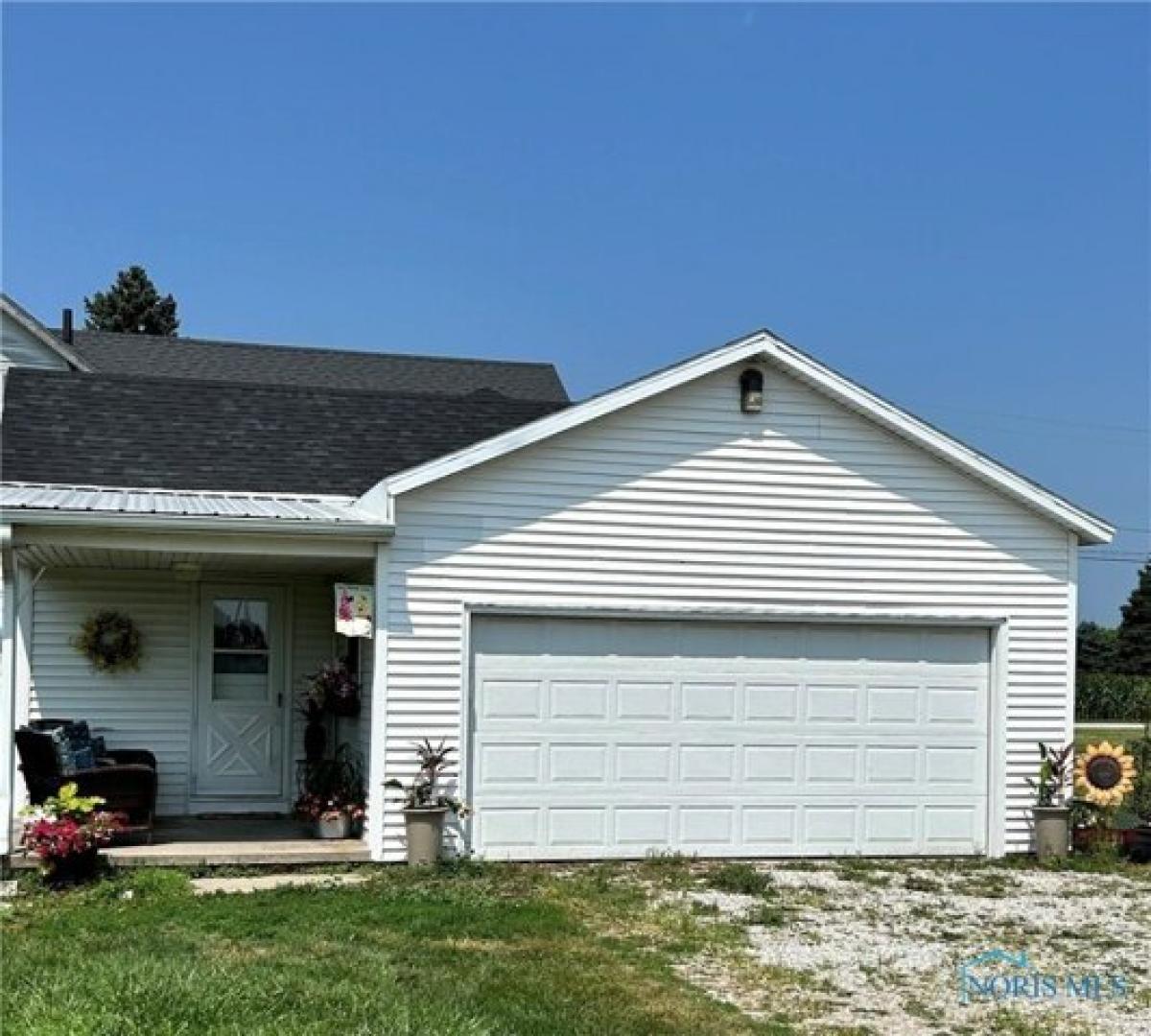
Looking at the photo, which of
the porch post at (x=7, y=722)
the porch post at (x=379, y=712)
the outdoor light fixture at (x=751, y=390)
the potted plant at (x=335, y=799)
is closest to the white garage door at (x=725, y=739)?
the porch post at (x=379, y=712)

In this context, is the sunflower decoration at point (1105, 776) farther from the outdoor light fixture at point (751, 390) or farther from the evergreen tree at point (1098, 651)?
the evergreen tree at point (1098, 651)

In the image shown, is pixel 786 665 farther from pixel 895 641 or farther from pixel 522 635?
pixel 522 635

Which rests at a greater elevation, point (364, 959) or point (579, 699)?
point (579, 699)

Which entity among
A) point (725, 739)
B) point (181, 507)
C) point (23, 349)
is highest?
point (23, 349)

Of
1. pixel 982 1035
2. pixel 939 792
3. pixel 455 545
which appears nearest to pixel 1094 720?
pixel 939 792

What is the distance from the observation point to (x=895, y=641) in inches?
506

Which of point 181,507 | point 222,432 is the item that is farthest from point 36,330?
point 181,507

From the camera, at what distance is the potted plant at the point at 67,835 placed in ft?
33.6

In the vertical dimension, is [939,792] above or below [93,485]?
below

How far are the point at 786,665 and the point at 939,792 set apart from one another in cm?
180

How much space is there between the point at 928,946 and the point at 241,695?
741 cm

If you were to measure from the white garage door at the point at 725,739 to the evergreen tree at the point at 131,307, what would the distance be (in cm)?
3710

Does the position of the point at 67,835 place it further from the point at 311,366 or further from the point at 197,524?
the point at 311,366

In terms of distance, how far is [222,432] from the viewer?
14.3 m
